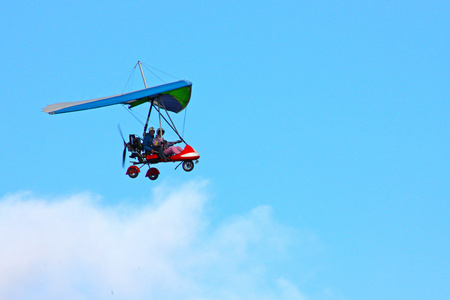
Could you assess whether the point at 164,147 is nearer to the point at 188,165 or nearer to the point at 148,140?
the point at 148,140

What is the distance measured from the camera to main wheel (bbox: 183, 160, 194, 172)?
32406 mm

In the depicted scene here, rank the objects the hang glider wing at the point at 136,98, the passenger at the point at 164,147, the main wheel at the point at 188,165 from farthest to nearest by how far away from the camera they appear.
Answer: the main wheel at the point at 188,165, the passenger at the point at 164,147, the hang glider wing at the point at 136,98

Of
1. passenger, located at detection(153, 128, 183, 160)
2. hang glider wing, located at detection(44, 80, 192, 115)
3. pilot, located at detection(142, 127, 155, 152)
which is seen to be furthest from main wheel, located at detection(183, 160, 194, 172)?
hang glider wing, located at detection(44, 80, 192, 115)

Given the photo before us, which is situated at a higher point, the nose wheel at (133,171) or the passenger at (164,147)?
the passenger at (164,147)

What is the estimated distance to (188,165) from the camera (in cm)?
3241

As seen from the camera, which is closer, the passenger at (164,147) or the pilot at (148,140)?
the passenger at (164,147)

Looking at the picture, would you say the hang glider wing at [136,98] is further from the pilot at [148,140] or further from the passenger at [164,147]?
the passenger at [164,147]

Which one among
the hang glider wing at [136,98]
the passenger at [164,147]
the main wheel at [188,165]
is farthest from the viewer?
the main wheel at [188,165]

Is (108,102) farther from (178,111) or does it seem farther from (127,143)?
(178,111)

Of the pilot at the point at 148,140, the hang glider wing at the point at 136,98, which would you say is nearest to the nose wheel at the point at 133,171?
the pilot at the point at 148,140

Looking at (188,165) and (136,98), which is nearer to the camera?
(136,98)

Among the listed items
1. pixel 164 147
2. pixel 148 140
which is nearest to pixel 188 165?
pixel 164 147

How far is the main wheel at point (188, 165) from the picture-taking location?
32406 mm

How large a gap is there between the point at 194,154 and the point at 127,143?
2651 millimetres
